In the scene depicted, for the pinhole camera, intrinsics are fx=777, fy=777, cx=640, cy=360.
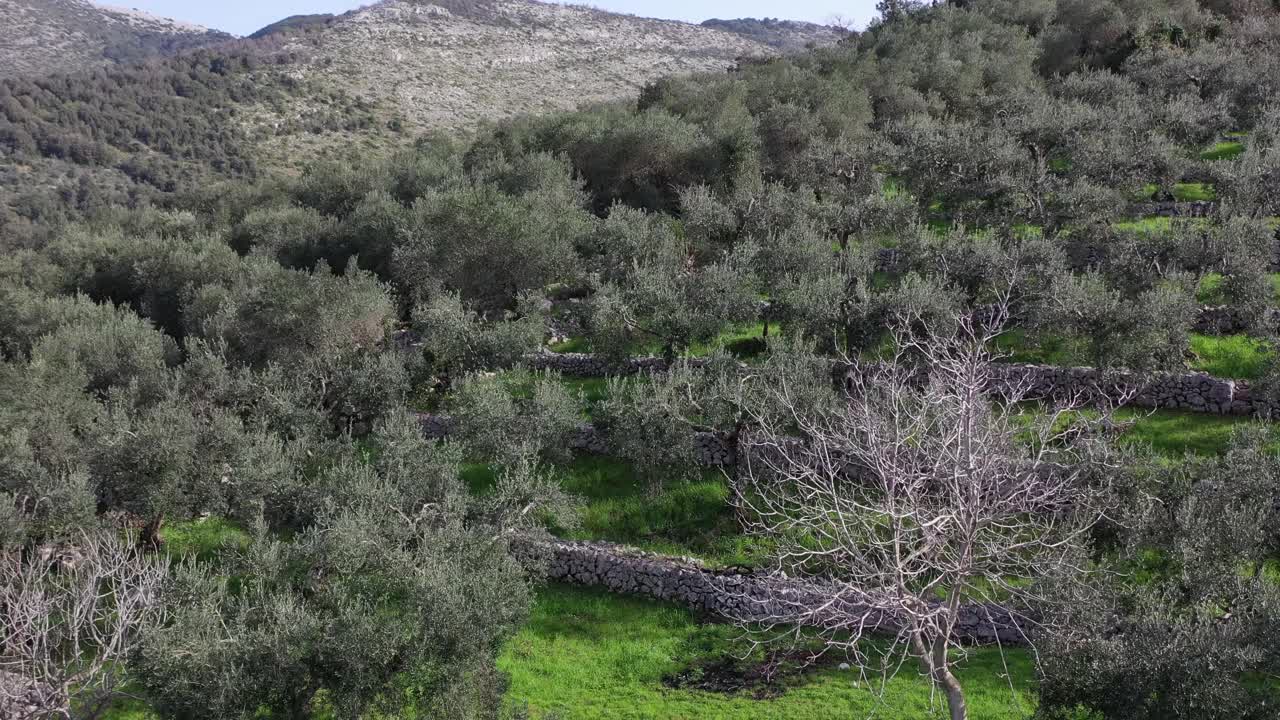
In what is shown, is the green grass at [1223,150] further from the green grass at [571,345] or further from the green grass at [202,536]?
the green grass at [202,536]

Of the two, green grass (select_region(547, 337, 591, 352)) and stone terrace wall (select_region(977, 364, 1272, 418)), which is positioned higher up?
stone terrace wall (select_region(977, 364, 1272, 418))

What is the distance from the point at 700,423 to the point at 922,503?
26.3 ft

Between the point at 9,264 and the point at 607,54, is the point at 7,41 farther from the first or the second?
the point at 9,264

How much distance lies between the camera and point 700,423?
23.9 metres

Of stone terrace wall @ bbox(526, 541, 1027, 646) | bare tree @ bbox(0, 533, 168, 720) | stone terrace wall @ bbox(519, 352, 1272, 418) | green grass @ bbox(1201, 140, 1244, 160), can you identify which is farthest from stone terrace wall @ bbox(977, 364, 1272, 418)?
green grass @ bbox(1201, 140, 1244, 160)

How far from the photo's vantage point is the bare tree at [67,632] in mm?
13508

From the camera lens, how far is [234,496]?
22828 mm

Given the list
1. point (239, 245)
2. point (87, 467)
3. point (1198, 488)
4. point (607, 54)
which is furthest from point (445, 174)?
point (607, 54)

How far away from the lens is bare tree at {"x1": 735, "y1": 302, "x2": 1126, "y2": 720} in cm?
1098

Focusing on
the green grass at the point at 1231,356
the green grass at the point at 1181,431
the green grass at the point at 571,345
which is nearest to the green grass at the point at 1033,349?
the green grass at the point at 1181,431

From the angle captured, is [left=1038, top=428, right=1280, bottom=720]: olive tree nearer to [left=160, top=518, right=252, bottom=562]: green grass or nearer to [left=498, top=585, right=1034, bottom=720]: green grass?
[left=498, top=585, right=1034, bottom=720]: green grass

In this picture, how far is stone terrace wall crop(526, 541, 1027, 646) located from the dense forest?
1.56 ft

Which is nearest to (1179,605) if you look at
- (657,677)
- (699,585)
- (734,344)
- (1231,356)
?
(699,585)

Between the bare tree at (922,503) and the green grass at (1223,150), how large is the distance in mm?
24799
